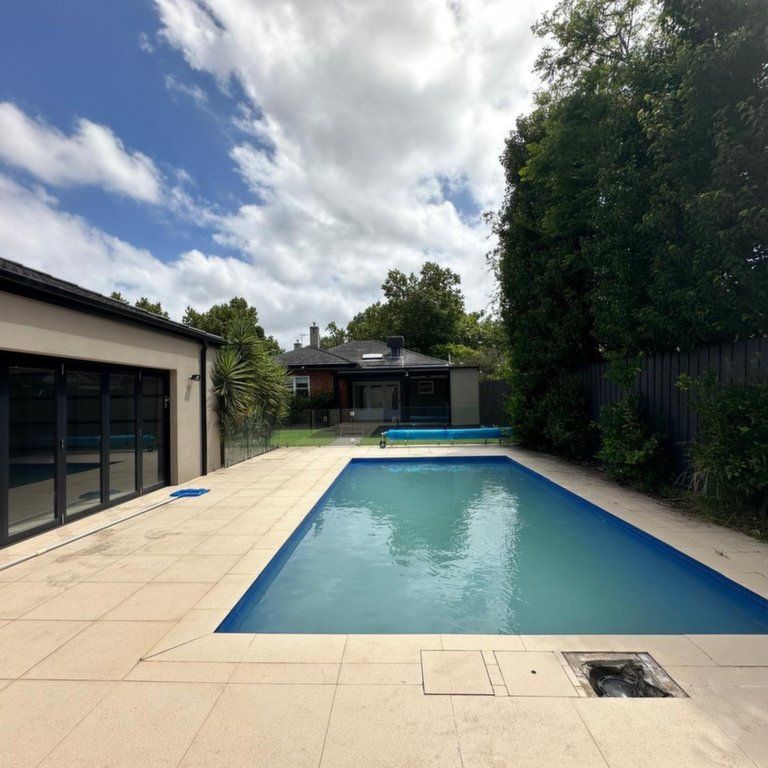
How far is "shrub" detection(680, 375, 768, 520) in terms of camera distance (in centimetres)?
493

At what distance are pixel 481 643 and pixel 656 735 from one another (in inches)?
42.9

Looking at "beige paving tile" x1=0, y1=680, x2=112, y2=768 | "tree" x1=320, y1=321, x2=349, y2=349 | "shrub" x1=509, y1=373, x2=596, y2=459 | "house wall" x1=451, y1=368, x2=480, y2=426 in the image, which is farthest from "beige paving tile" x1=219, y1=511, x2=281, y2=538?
"tree" x1=320, y1=321, x2=349, y2=349

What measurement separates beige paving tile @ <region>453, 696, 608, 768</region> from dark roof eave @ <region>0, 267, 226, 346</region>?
19.3 ft

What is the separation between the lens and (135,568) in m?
4.26

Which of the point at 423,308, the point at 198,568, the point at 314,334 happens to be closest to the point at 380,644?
the point at 198,568

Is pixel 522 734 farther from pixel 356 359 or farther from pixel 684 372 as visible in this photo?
pixel 356 359

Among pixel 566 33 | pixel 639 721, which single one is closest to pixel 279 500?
pixel 639 721

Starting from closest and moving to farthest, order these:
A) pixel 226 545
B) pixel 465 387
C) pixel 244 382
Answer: pixel 226 545, pixel 244 382, pixel 465 387

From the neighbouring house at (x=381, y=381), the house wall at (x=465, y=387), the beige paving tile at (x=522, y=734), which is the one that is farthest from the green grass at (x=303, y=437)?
the beige paving tile at (x=522, y=734)

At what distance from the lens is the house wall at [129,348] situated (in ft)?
16.1

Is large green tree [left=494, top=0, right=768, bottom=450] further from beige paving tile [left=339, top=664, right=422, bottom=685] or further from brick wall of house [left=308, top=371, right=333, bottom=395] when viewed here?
brick wall of house [left=308, top=371, right=333, bottom=395]

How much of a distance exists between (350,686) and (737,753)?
1.89m

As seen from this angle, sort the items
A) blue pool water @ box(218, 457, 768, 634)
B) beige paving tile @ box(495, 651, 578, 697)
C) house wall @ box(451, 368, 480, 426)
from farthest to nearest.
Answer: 1. house wall @ box(451, 368, 480, 426)
2. blue pool water @ box(218, 457, 768, 634)
3. beige paving tile @ box(495, 651, 578, 697)

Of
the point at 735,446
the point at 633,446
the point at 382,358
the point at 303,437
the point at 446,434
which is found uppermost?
the point at 382,358
